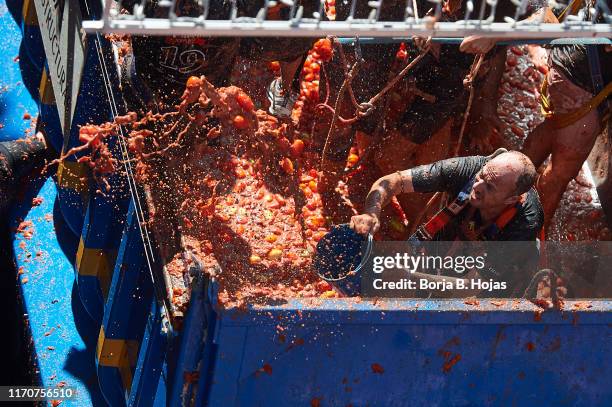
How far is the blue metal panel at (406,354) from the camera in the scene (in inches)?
113

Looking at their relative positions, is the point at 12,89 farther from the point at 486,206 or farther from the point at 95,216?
the point at 486,206

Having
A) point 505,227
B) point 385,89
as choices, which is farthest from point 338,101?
point 505,227

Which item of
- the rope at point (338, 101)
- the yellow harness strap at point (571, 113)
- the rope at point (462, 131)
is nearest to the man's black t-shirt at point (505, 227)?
the rope at point (462, 131)

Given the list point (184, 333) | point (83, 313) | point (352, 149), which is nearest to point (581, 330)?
point (184, 333)

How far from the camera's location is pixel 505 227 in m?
3.70

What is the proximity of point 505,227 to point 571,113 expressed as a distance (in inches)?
34.3

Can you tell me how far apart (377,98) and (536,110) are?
1373 millimetres

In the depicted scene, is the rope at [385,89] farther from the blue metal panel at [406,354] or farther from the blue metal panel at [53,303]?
the blue metal panel at [53,303]

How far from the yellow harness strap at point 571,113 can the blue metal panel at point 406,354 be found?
4.60ft

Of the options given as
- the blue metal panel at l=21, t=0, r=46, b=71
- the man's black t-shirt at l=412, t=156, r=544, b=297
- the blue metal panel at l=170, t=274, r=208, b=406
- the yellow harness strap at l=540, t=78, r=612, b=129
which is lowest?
the blue metal panel at l=170, t=274, r=208, b=406

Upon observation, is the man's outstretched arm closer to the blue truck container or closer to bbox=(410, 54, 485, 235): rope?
bbox=(410, 54, 485, 235): rope

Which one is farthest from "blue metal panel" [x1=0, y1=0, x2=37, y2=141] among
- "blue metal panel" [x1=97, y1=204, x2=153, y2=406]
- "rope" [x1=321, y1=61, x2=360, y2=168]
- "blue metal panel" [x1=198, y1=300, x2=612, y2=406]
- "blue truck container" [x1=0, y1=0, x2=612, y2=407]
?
"blue metal panel" [x1=198, y1=300, x2=612, y2=406]

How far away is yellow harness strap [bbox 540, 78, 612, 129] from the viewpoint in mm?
4066

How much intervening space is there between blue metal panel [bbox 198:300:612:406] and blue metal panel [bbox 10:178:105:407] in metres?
1.14
